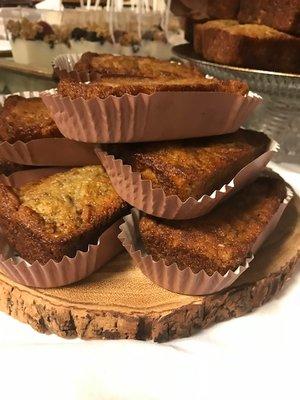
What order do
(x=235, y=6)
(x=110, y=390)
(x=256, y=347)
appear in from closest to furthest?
(x=110, y=390) → (x=256, y=347) → (x=235, y=6)

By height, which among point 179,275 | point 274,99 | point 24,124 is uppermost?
point 24,124

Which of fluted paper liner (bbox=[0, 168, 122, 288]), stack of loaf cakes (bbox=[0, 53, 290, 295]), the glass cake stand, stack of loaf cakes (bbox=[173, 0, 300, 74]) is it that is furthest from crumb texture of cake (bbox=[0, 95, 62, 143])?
stack of loaf cakes (bbox=[173, 0, 300, 74])

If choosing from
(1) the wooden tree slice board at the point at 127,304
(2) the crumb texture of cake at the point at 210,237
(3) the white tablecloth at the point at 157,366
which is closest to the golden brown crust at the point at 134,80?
(2) the crumb texture of cake at the point at 210,237

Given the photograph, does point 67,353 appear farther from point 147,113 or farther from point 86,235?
point 147,113

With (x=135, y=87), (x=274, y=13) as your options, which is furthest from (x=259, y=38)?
(x=135, y=87)

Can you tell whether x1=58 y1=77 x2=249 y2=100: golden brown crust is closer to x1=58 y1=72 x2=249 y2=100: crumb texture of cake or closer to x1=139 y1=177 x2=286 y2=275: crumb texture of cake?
x1=58 y1=72 x2=249 y2=100: crumb texture of cake

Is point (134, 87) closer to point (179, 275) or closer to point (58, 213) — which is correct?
point (58, 213)

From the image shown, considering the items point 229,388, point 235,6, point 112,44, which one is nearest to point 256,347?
point 229,388

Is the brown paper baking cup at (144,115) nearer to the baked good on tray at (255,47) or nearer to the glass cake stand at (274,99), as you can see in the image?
the glass cake stand at (274,99)
